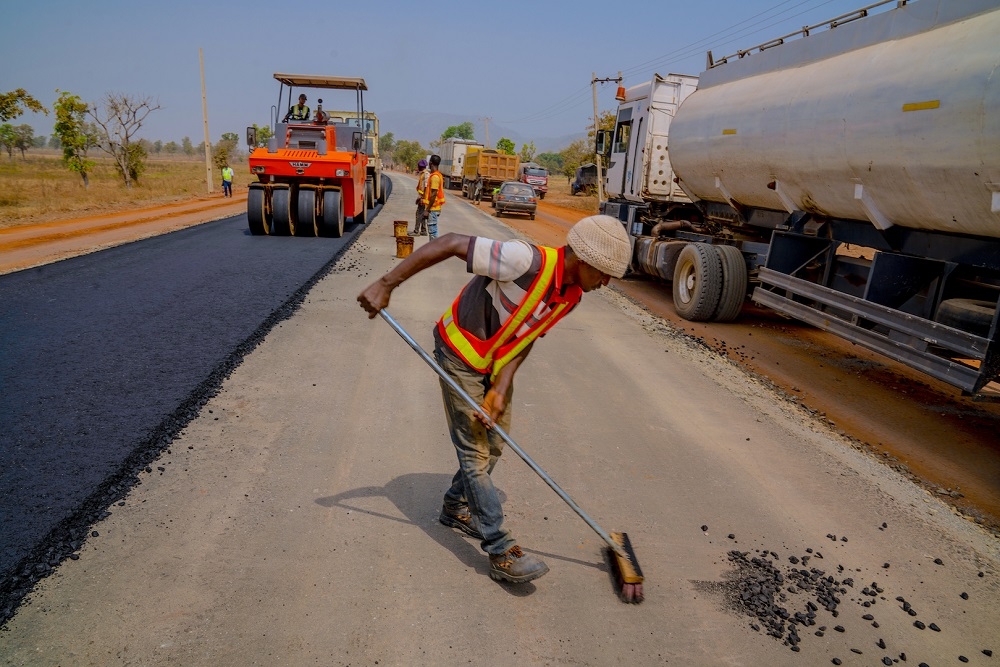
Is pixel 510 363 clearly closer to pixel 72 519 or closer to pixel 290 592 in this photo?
pixel 290 592

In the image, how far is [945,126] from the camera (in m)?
4.96

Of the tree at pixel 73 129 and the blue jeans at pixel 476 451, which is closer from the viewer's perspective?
the blue jeans at pixel 476 451

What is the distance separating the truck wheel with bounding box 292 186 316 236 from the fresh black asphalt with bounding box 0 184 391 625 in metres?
3.29

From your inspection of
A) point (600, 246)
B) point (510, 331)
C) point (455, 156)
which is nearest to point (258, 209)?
point (510, 331)

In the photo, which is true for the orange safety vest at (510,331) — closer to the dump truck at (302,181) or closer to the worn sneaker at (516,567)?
the worn sneaker at (516,567)

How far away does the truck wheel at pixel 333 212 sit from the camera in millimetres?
14039

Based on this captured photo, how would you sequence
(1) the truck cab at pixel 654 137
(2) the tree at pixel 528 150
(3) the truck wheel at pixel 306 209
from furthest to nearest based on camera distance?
(2) the tree at pixel 528 150 < (3) the truck wheel at pixel 306 209 < (1) the truck cab at pixel 654 137

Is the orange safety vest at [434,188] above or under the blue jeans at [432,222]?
above

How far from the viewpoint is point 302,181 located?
14.5 meters

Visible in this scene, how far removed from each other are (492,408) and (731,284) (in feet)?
22.9

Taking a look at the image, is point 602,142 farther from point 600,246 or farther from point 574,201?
point 574,201

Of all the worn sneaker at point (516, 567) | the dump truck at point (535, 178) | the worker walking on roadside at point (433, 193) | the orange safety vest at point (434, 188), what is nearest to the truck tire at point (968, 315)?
the worn sneaker at point (516, 567)

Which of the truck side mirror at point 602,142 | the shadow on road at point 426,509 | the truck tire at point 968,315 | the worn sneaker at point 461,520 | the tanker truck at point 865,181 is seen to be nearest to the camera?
the shadow on road at point 426,509

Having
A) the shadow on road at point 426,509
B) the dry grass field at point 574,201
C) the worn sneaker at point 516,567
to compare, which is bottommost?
the dry grass field at point 574,201
